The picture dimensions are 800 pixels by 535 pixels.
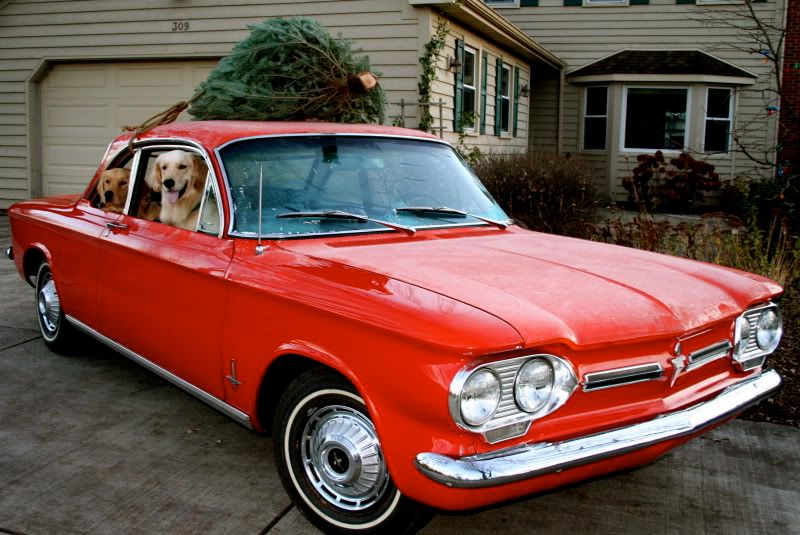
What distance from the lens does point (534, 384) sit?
2537 millimetres

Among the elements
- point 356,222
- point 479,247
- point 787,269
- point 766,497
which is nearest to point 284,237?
point 356,222

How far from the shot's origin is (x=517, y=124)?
1750cm

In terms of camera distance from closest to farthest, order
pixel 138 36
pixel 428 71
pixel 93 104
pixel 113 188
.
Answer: pixel 113 188
pixel 428 71
pixel 138 36
pixel 93 104

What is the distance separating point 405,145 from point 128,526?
7.58 feet

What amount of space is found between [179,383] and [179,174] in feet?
3.69

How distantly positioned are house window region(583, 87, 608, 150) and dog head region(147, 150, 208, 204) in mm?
15675

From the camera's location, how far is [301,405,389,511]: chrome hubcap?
281 cm

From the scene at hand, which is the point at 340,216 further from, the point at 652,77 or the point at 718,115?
the point at 718,115

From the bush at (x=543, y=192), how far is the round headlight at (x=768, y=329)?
220 inches

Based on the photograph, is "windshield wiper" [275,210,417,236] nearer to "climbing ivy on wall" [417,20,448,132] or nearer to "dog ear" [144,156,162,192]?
"dog ear" [144,156,162,192]

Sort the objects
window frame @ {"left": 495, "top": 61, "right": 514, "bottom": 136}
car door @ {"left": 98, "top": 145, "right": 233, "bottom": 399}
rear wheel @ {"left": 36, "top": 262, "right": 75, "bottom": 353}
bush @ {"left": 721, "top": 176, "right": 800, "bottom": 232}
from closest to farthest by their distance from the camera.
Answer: car door @ {"left": 98, "top": 145, "right": 233, "bottom": 399}, rear wheel @ {"left": 36, "top": 262, "right": 75, "bottom": 353}, bush @ {"left": 721, "top": 176, "right": 800, "bottom": 232}, window frame @ {"left": 495, "top": 61, "right": 514, "bottom": 136}

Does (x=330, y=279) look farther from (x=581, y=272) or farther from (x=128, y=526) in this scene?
(x=128, y=526)

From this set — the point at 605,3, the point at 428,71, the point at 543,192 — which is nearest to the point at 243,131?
the point at 543,192

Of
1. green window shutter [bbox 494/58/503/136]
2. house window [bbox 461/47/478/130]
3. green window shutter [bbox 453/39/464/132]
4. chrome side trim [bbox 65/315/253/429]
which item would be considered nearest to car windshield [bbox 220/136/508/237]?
chrome side trim [bbox 65/315/253/429]
